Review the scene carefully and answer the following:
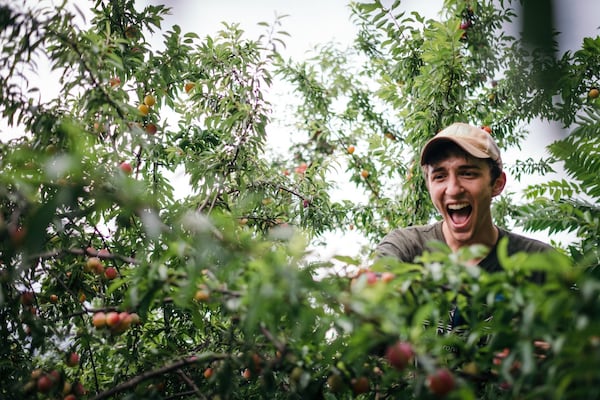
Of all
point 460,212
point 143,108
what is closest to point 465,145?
point 460,212

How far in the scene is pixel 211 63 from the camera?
2.21 m

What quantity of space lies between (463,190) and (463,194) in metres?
0.02

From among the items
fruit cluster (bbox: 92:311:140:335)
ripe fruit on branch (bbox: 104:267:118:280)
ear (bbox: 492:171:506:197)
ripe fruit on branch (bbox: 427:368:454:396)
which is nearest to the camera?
ripe fruit on branch (bbox: 427:368:454:396)

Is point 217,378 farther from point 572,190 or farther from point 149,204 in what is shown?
point 572,190

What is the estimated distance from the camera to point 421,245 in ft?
6.08

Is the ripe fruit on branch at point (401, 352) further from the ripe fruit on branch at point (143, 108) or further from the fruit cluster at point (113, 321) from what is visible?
the ripe fruit on branch at point (143, 108)

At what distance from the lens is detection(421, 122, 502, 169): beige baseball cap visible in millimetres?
1730

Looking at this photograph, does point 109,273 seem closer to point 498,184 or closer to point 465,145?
point 465,145

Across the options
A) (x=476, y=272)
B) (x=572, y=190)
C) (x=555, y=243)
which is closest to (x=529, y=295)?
(x=476, y=272)

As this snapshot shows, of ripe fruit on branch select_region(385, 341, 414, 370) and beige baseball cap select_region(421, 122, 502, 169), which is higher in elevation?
beige baseball cap select_region(421, 122, 502, 169)

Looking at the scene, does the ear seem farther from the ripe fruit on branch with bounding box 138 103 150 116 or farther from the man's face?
the ripe fruit on branch with bounding box 138 103 150 116

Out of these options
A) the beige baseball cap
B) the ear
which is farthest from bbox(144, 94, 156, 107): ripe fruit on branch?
the ear

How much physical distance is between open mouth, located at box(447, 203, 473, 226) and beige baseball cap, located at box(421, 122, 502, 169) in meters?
0.20

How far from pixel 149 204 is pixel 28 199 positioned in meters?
0.29
